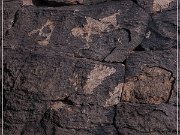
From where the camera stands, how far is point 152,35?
2.61m

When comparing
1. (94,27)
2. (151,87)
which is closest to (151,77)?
(151,87)

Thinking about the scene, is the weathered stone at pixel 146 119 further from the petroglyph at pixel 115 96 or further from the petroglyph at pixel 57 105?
the petroglyph at pixel 57 105

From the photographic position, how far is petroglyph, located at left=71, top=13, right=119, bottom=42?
2629mm

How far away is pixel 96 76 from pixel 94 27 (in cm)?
34

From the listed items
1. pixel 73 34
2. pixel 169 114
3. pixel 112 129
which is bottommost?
pixel 112 129

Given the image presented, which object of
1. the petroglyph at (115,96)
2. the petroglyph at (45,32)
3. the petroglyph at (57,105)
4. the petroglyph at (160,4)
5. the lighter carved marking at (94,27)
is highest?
the petroglyph at (160,4)

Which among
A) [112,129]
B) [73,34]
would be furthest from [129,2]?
[112,129]

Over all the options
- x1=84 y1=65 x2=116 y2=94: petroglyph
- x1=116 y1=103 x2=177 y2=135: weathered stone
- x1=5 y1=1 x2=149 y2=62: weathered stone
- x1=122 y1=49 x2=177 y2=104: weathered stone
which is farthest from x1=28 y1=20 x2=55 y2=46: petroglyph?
x1=116 y1=103 x2=177 y2=135: weathered stone

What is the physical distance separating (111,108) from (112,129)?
0.44 feet

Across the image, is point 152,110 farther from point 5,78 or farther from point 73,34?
point 5,78

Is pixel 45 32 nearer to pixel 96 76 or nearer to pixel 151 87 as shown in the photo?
pixel 96 76

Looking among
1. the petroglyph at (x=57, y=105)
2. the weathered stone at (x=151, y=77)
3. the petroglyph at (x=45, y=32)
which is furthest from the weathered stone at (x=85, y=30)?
the petroglyph at (x=57, y=105)

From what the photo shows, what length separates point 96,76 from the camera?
2.56m

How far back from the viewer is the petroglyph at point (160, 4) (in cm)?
263
